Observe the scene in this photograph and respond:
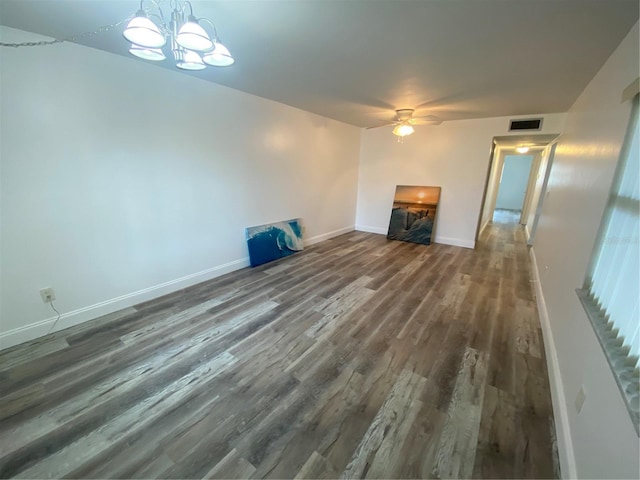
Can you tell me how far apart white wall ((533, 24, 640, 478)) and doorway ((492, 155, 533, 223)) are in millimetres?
9206

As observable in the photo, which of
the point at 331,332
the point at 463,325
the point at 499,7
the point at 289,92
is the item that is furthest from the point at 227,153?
the point at 463,325

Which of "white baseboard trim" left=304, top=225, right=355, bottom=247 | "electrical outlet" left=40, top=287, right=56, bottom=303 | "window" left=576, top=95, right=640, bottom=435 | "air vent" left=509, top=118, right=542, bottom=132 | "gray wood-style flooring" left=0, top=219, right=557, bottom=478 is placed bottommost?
"gray wood-style flooring" left=0, top=219, right=557, bottom=478

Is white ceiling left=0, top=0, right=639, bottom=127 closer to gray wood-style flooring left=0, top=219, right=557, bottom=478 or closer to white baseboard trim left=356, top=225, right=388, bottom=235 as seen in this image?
gray wood-style flooring left=0, top=219, right=557, bottom=478

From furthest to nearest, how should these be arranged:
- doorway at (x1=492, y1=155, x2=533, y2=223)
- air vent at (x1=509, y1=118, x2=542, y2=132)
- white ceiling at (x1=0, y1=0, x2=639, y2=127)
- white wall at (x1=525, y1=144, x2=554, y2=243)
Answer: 1. doorway at (x1=492, y1=155, x2=533, y2=223)
2. white wall at (x1=525, y1=144, x2=554, y2=243)
3. air vent at (x1=509, y1=118, x2=542, y2=132)
4. white ceiling at (x1=0, y1=0, x2=639, y2=127)

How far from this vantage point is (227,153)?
3219mm

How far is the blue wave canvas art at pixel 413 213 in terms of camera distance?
512 cm

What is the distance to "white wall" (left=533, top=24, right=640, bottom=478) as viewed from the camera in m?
0.97

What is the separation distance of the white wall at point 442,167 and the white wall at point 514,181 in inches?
295

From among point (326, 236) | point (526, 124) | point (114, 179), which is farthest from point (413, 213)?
point (114, 179)

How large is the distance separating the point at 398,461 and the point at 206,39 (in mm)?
2515

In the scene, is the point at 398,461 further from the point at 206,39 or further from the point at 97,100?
the point at 97,100

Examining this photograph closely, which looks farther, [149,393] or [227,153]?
[227,153]

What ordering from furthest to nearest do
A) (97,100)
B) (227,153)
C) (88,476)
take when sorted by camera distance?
(227,153) → (97,100) → (88,476)

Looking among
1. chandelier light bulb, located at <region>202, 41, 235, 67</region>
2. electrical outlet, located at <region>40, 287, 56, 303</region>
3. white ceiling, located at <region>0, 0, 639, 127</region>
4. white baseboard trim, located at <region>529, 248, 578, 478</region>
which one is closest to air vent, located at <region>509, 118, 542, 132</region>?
white ceiling, located at <region>0, 0, 639, 127</region>
